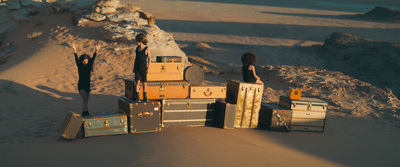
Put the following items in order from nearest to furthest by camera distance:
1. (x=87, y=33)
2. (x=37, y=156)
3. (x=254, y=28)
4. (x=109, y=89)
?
1. (x=37, y=156)
2. (x=109, y=89)
3. (x=87, y=33)
4. (x=254, y=28)

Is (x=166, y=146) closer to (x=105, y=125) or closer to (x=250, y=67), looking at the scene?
(x=105, y=125)

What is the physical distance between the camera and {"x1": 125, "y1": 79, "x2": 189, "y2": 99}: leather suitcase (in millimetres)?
8078

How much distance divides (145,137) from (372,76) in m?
15.6

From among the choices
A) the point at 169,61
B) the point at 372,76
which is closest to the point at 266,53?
the point at 372,76

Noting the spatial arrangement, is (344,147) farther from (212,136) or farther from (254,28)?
(254,28)

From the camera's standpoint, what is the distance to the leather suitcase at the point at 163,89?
8078 mm

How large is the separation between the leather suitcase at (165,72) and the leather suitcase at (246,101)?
137cm

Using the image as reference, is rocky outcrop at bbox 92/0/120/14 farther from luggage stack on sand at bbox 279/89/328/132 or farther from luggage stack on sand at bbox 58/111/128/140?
luggage stack on sand at bbox 279/89/328/132

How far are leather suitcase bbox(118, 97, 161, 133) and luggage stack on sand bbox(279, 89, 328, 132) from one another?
3395 mm

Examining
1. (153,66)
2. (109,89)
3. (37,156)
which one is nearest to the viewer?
(37,156)

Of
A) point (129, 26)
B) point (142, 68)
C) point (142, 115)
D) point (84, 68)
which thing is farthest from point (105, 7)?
point (142, 115)

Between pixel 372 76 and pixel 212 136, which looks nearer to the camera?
pixel 212 136

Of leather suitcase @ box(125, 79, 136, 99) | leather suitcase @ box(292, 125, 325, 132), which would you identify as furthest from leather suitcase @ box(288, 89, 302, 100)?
leather suitcase @ box(125, 79, 136, 99)

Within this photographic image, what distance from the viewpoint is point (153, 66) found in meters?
8.42
